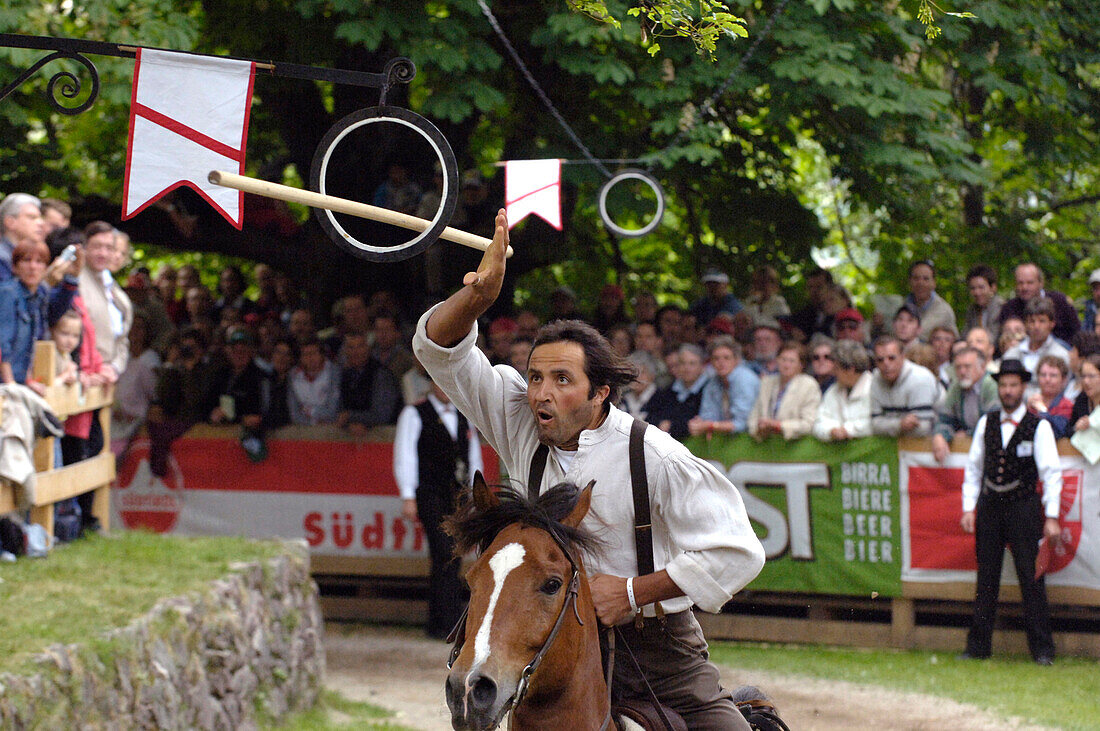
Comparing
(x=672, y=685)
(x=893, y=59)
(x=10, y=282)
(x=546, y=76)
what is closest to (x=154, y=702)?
(x=10, y=282)

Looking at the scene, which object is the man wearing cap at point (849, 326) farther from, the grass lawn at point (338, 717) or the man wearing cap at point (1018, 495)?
the grass lawn at point (338, 717)

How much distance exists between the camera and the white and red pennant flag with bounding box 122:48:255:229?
171 inches

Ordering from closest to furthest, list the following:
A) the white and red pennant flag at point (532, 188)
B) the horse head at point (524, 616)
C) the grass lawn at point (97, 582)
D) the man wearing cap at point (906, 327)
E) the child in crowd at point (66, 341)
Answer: the horse head at point (524, 616)
the grass lawn at point (97, 582)
the white and red pennant flag at point (532, 188)
the child in crowd at point (66, 341)
the man wearing cap at point (906, 327)

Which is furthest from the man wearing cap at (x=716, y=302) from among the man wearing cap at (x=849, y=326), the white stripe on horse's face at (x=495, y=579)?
the white stripe on horse's face at (x=495, y=579)

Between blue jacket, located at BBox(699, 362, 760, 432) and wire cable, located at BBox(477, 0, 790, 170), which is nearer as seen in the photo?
wire cable, located at BBox(477, 0, 790, 170)

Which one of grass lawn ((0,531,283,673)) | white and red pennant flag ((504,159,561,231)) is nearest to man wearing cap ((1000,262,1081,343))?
white and red pennant flag ((504,159,561,231))

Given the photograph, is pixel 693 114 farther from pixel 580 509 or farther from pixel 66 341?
pixel 580 509

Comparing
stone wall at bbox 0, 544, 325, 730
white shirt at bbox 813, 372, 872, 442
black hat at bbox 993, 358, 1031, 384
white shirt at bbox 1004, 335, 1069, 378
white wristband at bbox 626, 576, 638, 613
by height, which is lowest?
stone wall at bbox 0, 544, 325, 730

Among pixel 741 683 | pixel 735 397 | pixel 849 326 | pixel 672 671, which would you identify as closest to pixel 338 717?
pixel 741 683

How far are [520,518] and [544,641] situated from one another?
1.24 ft

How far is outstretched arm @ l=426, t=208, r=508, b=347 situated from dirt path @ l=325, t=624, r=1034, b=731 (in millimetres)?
5168

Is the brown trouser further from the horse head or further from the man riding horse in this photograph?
the horse head

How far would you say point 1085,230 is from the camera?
616 inches

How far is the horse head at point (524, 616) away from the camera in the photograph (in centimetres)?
320
